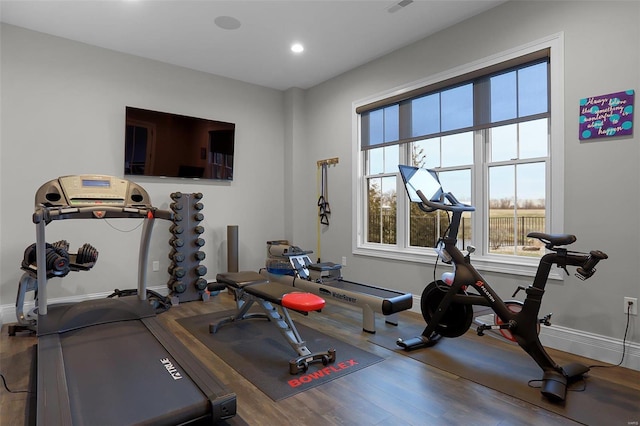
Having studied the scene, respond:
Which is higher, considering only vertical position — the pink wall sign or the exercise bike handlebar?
the pink wall sign

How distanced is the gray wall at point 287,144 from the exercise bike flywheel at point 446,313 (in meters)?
0.75

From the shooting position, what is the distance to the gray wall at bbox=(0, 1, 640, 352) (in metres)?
2.71

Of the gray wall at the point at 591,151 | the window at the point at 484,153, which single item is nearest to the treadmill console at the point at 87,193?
the window at the point at 484,153

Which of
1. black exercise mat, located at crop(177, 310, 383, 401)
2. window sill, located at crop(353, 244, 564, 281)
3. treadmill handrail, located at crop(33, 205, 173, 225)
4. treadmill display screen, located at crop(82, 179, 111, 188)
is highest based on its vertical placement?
treadmill display screen, located at crop(82, 179, 111, 188)

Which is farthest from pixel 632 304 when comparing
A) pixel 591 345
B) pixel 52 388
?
pixel 52 388

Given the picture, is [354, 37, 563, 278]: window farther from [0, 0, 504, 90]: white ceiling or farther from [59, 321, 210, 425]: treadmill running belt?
[59, 321, 210, 425]: treadmill running belt

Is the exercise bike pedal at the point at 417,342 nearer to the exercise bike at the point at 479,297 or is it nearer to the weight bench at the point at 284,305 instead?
the exercise bike at the point at 479,297

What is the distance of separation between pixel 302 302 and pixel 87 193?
1778 mm

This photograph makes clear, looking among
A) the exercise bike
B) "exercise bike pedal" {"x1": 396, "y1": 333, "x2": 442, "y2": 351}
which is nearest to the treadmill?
"exercise bike pedal" {"x1": 396, "y1": 333, "x2": 442, "y2": 351}

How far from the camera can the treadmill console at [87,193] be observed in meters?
2.55

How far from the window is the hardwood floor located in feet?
4.35

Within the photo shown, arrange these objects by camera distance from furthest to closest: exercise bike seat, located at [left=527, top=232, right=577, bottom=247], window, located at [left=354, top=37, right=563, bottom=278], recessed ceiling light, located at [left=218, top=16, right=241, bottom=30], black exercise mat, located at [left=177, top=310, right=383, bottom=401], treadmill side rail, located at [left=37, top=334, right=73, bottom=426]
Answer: recessed ceiling light, located at [left=218, top=16, right=241, bottom=30]
window, located at [left=354, top=37, right=563, bottom=278]
black exercise mat, located at [left=177, top=310, right=383, bottom=401]
exercise bike seat, located at [left=527, top=232, right=577, bottom=247]
treadmill side rail, located at [left=37, top=334, right=73, bottom=426]

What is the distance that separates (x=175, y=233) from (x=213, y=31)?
7.75 ft

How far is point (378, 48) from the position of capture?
4242 mm
